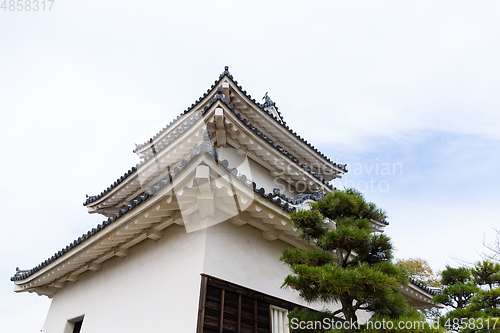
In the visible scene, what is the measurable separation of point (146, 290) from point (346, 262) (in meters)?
3.43

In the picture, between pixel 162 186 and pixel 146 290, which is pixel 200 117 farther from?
pixel 146 290

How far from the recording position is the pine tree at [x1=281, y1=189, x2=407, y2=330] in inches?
142

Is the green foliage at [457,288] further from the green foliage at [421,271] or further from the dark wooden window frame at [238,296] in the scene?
the green foliage at [421,271]

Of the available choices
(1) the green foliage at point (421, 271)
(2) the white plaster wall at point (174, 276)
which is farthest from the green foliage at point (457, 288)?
(1) the green foliage at point (421, 271)

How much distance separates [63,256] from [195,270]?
12.6ft

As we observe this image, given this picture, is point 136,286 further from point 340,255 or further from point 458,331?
point 458,331

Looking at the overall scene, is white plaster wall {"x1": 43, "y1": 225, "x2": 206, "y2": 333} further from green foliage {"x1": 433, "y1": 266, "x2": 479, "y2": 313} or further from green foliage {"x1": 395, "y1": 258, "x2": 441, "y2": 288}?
green foliage {"x1": 395, "y1": 258, "x2": 441, "y2": 288}

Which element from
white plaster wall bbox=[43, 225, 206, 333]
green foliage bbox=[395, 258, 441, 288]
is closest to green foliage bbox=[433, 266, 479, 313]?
white plaster wall bbox=[43, 225, 206, 333]

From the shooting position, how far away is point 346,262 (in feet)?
14.3

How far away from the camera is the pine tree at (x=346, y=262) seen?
3.62 m

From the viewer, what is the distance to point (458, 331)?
243 inches

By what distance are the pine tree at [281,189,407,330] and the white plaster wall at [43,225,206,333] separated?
156 cm

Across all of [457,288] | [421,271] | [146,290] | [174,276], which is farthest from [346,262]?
[421,271]

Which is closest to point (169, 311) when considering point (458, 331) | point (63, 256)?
point (63, 256)
